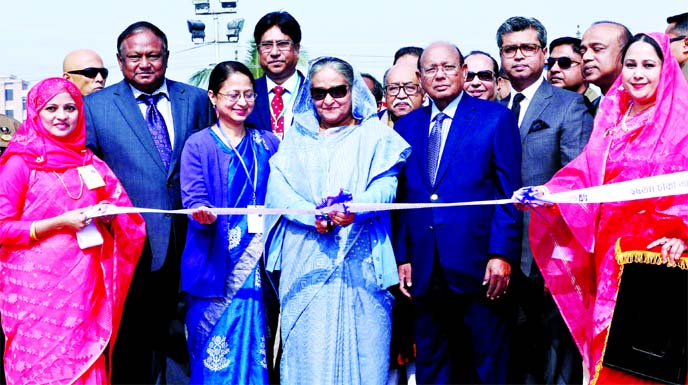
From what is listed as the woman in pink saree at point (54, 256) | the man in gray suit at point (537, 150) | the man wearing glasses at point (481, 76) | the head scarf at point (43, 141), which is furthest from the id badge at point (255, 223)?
the man wearing glasses at point (481, 76)

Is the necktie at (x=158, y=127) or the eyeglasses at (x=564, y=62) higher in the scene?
the eyeglasses at (x=564, y=62)

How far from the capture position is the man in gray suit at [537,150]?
17.6 feet

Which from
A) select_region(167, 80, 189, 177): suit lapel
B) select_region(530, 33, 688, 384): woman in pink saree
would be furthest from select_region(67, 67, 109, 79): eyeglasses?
select_region(530, 33, 688, 384): woman in pink saree

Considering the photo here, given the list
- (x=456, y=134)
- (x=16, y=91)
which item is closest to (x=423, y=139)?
(x=456, y=134)

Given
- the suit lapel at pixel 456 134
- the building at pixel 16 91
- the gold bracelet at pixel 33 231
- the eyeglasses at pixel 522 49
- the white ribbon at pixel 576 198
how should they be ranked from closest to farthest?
the white ribbon at pixel 576 198
the gold bracelet at pixel 33 231
the suit lapel at pixel 456 134
the eyeglasses at pixel 522 49
the building at pixel 16 91

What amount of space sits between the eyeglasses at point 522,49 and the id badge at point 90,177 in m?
2.70

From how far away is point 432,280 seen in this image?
5.18 meters

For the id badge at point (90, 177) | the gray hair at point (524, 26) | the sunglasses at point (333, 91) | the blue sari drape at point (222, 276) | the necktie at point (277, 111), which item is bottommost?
the blue sari drape at point (222, 276)

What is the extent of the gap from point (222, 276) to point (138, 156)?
0.95 metres

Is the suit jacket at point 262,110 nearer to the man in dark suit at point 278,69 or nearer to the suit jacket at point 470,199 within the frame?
the man in dark suit at point 278,69

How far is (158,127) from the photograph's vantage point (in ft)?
18.8

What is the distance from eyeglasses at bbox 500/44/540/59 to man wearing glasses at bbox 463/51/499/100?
0.49m

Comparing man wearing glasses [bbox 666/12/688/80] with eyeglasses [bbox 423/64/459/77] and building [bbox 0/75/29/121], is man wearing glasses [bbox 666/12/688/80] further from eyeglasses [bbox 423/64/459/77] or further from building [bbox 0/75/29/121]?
building [bbox 0/75/29/121]

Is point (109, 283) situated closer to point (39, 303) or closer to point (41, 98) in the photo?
point (39, 303)
